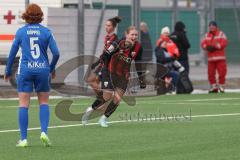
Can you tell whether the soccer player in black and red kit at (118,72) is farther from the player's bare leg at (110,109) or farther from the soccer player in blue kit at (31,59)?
the soccer player in blue kit at (31,59)

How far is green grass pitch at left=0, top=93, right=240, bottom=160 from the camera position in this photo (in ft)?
42.0

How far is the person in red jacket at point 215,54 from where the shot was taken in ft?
95.6

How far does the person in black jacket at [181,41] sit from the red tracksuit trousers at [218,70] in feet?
2.58

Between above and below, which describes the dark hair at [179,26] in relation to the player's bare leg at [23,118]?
above

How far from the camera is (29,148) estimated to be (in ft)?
44.8

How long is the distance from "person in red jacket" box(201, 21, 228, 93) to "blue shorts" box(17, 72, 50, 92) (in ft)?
50.3

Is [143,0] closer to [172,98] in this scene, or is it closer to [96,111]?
[172,98]

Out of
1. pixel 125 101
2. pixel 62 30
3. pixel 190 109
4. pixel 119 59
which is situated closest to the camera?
pixel 119 59

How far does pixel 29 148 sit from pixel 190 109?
27.6ft

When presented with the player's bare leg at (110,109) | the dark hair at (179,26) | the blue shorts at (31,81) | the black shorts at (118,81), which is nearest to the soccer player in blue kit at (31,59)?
the blue shorts at (31,81)

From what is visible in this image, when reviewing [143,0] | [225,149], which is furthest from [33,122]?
[143,0]

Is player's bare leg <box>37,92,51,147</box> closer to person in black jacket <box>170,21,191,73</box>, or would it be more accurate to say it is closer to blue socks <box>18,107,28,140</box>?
blue socks <box>18,107,28,140</box>

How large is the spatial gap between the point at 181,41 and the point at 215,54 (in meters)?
1.06

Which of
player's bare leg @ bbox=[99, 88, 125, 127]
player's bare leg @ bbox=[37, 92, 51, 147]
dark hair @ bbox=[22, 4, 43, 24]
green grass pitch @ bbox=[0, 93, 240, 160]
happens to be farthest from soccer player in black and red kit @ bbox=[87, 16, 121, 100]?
dark hair @ bbox=[22, 4, 43, 24]
